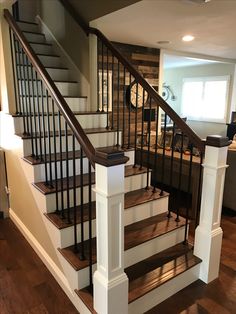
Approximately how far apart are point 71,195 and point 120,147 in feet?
2.87

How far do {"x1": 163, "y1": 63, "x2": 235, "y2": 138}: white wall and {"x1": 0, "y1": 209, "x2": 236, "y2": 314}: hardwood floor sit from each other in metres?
5.25

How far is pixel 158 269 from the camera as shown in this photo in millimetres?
2074

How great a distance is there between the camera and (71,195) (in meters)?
2.25

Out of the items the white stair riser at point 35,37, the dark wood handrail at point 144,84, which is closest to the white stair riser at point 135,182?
the dark wood handrail at point 144,84

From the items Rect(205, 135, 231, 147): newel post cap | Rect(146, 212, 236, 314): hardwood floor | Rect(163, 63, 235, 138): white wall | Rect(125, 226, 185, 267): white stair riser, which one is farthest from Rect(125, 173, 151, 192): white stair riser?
Rect(163, 63, 235, 138): white wall

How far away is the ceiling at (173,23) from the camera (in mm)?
2480

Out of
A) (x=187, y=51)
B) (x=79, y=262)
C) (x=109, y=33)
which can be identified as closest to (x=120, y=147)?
(x=79, y=262)

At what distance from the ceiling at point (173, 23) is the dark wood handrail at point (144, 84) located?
6.7 inches

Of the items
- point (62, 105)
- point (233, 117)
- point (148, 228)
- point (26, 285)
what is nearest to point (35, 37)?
point (62, 105)

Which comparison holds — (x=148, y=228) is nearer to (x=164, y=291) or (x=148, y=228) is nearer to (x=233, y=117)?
(x=164, y=291)

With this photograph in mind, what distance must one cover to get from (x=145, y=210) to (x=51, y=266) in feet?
3.12

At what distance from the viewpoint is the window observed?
7090mm

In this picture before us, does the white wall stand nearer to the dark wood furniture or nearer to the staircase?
the dark wood furniture

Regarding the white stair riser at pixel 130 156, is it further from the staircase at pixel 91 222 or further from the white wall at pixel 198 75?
the white wall at pixel 198 75
